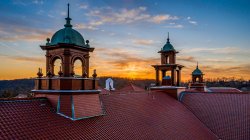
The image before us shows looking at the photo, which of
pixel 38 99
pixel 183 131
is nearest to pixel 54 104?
pixel 38 99

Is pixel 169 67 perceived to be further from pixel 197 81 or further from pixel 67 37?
pixel 197 81

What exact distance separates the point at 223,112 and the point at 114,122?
46.0ft

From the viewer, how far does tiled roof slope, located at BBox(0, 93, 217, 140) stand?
33.8 ft

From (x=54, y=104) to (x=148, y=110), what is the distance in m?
7.93

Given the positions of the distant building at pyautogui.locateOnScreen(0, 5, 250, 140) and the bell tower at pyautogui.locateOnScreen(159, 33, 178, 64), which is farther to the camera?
the bell tower at pyautogui.locateOnScreen(159, 33, 178, 64)

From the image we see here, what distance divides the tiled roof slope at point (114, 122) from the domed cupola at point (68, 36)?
12.1 ft

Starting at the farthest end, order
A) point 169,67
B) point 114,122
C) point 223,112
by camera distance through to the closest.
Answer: point 169,67 → point 223,112 → point 114,122

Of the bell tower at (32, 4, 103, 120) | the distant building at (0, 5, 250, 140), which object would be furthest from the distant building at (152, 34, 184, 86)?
the bell tower at (32, 4, 103, 120)

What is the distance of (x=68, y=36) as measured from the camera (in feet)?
45.2

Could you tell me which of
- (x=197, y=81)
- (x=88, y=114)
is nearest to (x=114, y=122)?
(x=88, y=114)

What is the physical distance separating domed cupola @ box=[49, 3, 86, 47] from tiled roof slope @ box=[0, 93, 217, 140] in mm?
3701

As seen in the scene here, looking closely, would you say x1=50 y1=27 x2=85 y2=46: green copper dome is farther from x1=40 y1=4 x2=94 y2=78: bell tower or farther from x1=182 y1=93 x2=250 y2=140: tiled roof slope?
x1=182 y1=93 x2=250 y2=140: tiled roof slope

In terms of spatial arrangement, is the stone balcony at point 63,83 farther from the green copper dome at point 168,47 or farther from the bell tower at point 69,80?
the green copper dome at point 168,47

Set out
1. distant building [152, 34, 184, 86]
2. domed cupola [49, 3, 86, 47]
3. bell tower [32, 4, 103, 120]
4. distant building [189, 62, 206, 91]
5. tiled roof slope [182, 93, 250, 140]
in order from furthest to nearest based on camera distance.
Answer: distant building [189, 62, 206, 91] → distant building [152, 34, 184, 86] → tiled roof slope [182, 93, 250, 140] → domed cupola [49, 3, 86, 47] → bell tower [32, 4, 103, 120]
